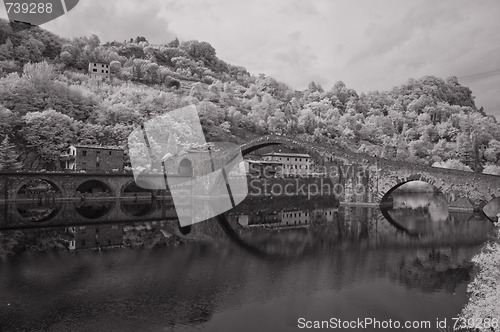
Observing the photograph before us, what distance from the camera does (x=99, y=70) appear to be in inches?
3396

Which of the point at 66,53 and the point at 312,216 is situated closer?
the point at 312,216

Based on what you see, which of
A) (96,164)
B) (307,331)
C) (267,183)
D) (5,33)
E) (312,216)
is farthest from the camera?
(5,33)

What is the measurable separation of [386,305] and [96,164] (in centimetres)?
3574

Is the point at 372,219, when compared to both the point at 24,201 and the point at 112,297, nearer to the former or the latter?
the point at 112,297

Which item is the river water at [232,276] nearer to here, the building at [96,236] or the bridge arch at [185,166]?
the building at [96,236]

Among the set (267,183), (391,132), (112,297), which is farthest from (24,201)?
(391,132)

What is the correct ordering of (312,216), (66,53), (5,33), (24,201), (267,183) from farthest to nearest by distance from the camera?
(66,53) → (5,33) → (267,183) → (24,201) → (312,216)

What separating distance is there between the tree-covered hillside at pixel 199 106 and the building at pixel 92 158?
241 cm

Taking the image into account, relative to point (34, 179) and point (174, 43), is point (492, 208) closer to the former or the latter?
point (34, 179)

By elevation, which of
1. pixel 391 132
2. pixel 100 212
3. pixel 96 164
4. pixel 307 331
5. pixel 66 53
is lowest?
pixel 307 331

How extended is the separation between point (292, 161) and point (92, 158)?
3098 centimetres

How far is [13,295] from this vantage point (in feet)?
37.0

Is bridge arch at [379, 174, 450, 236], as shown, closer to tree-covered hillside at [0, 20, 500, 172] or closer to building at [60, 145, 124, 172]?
tree-covered hillside at [0, 20, 500, 172]

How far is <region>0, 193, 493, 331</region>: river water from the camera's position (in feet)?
32.9
